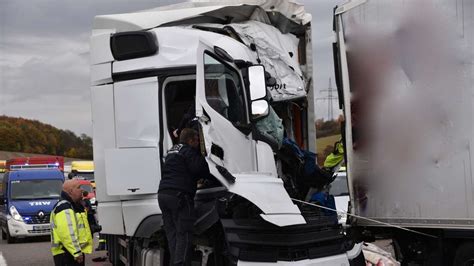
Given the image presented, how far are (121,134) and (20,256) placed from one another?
29.0 ft

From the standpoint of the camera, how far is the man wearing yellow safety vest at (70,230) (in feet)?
23.9

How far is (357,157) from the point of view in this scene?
654 cm

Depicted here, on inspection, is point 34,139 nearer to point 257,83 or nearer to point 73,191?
point 73,191

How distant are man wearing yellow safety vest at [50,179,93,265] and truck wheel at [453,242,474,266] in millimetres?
4168

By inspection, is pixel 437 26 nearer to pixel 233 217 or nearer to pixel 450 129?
pixel 450 129

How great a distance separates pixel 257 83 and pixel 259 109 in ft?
0.84

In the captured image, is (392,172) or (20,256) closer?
(392,172)

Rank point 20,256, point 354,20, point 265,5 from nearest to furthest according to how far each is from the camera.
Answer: point 354,20
point 265,5
point 20,256

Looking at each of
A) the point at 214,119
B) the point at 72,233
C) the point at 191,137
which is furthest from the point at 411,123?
the point at 72,233

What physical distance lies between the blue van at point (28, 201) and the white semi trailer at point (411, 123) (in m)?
13.4

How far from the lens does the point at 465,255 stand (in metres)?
5.94

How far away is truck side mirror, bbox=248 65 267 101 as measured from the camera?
19.9ft

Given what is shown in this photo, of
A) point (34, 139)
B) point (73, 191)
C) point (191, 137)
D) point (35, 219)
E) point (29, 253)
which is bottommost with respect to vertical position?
point (29, 253)

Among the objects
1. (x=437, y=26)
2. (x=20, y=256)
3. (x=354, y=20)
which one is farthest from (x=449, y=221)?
(x=20, y=256)
